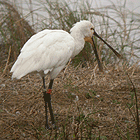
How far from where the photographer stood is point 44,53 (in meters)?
2.89

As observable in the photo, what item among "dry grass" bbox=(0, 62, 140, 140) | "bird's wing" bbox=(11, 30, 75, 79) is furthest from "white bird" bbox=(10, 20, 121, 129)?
"dry grass" bbox=(0, 62, 140, 140)

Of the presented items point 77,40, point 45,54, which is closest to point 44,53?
point 45,54

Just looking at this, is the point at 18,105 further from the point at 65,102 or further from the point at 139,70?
the point at 139,70

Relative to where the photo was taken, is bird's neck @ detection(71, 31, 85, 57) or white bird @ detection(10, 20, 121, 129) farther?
bird's neck @ detection(71, 31, 85, 57)

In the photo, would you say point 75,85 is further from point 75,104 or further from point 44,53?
point 44,53

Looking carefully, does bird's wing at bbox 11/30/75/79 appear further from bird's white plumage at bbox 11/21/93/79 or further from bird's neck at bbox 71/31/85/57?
bird's neck at bbox 71/31/85/57

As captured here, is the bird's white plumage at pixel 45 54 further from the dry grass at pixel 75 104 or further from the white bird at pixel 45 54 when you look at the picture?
the dry grass at pixel 75 104

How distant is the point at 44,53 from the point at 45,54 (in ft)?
0.05

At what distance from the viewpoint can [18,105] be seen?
3.51 meters

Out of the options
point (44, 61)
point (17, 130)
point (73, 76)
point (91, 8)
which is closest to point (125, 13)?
point (91, 8)

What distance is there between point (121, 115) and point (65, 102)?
0.86 m

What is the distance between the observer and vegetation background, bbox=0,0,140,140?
292 centimetres

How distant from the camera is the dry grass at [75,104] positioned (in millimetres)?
2791

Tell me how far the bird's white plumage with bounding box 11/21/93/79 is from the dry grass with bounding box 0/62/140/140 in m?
0.56
